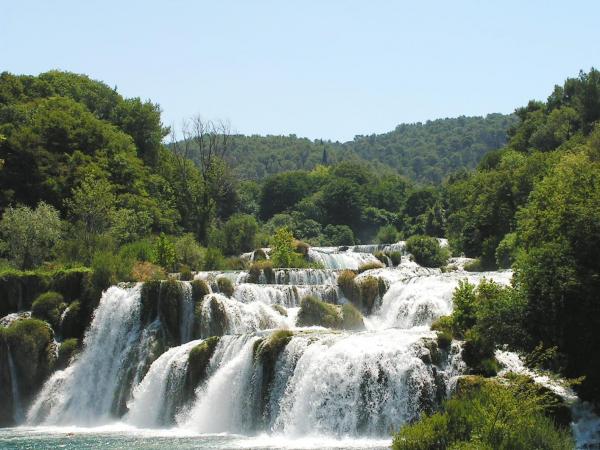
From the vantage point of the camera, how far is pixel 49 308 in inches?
1457

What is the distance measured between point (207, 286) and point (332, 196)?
232ft

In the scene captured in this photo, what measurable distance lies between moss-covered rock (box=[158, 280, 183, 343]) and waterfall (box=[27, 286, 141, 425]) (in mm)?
1203

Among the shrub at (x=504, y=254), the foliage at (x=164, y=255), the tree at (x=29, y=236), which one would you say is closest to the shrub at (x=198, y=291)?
the foliage at (x=164, y=255)

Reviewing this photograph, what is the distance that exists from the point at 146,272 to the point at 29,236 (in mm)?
9583

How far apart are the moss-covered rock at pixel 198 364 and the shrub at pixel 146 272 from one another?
→ 8.10m

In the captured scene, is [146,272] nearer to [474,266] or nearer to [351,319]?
[351,319]

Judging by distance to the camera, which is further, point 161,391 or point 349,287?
point 349,287

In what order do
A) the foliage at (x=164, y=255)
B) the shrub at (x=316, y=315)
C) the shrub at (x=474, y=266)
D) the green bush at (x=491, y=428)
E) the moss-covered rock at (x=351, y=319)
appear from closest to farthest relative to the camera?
the green bush at (x=491, y=428) < the shrub at (x=316, y=315) < the moss-covered rock at (x=351, y=319) < the foliage at (x=164, y=255) < the shrub at (x=474, y=266)

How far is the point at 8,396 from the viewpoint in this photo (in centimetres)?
3459

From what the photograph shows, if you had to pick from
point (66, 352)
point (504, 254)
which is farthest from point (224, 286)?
point (504, 254)

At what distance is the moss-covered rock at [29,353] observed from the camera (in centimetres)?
3491

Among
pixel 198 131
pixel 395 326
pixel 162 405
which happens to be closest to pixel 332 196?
pixel 198 131

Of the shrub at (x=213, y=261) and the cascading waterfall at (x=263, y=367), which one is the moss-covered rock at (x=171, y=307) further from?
the shrub at (x=213, y=261)

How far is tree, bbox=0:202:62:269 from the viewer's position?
1800 inches
